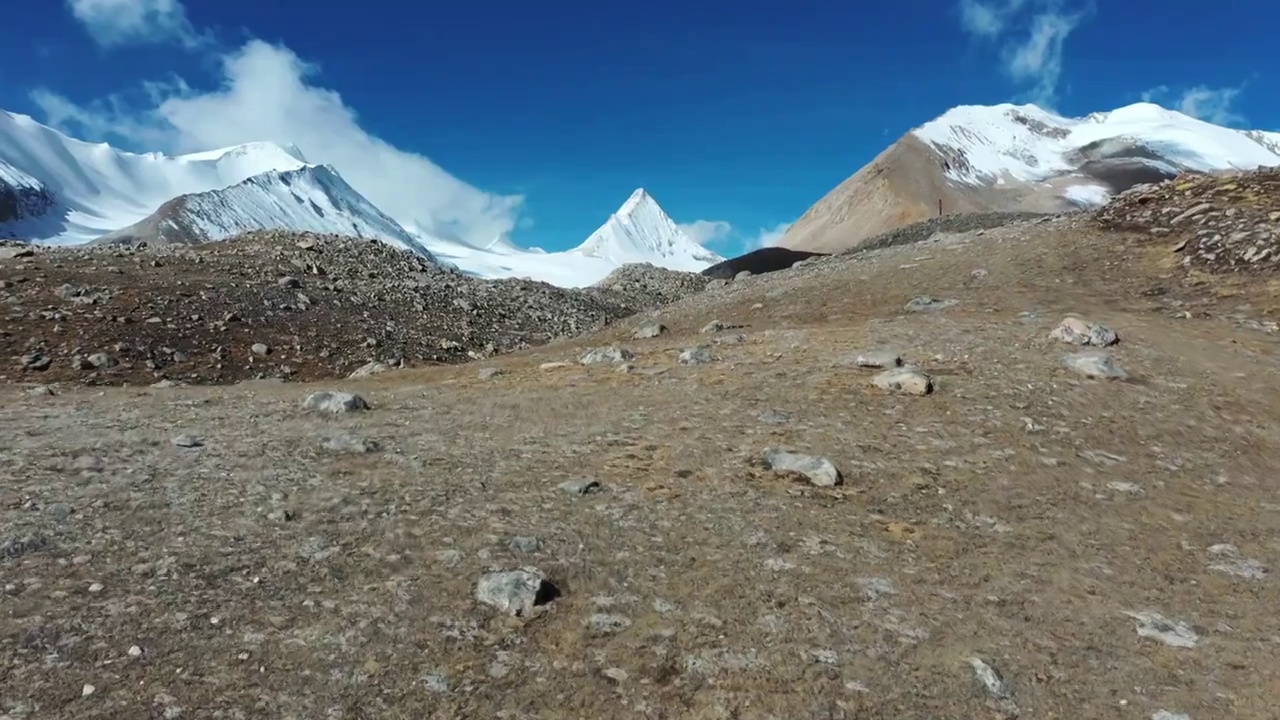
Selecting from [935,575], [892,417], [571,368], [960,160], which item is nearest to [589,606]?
[935,575]

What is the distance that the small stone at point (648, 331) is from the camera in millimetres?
17984

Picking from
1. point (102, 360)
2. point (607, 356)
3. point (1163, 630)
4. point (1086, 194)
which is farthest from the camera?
point (1086, 194)

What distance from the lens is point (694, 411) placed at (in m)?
10.4

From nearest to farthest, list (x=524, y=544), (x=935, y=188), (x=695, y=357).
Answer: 1. (x=524, y=544)
2. (x=695, y=357)
3. (x=935, y=188)

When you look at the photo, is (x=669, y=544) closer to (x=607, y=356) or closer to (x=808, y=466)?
(x=808, y=466)

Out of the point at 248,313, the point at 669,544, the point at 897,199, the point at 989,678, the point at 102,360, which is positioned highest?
the point at 897,199

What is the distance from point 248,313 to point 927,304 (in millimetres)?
17292

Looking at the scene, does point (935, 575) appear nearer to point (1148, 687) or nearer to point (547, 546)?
point (1148, 687)

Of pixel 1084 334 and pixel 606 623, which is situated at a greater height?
pixel 1084 334

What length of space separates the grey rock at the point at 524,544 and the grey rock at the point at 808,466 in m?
2.94

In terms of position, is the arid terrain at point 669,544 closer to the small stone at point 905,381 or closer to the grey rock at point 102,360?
the small stone at point 905,381

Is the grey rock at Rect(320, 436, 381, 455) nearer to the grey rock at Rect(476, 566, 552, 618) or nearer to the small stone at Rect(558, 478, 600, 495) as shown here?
the small stone at Rect(558, 478, 600, 495)

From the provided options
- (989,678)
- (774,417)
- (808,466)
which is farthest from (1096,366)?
(989,678)

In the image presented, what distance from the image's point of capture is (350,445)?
8648 mm
